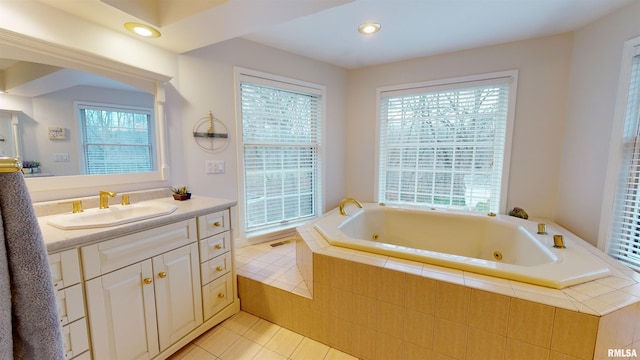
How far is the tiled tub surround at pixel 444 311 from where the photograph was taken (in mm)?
1043

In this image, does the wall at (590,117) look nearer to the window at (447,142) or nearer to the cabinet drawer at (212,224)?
the window at (447,142)

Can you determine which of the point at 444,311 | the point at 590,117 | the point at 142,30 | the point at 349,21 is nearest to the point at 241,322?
the point at 444,311

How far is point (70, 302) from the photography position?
99 cm

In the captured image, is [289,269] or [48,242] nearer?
[48,242]

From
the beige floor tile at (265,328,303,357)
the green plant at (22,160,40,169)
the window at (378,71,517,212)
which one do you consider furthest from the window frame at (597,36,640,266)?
the green plant at (22,160,40,169)

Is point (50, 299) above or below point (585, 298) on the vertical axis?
above

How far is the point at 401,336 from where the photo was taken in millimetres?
1336

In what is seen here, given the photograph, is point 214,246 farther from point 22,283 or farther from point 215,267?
point 22,283

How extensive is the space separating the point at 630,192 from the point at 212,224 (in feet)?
9.27

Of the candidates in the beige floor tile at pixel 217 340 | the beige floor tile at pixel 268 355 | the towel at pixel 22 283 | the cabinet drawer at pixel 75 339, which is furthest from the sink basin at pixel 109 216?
the beige floor tile at pixel 268 355

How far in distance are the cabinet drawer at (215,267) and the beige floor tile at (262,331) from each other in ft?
1.40

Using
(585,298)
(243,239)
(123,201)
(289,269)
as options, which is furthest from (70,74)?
(585,298)

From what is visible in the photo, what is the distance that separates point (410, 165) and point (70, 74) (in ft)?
9.62

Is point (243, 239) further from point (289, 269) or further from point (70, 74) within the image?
point (70, 74)
